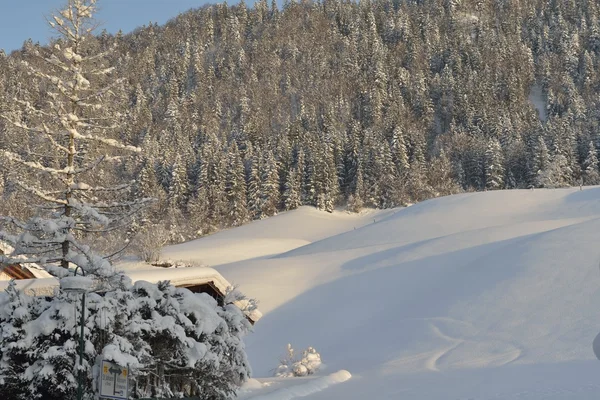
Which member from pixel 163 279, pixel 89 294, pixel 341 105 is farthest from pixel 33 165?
pixel 341 105

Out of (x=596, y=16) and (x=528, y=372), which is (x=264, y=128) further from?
(x=528, y=372)

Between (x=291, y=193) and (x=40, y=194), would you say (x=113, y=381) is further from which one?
(x=291, y=193)

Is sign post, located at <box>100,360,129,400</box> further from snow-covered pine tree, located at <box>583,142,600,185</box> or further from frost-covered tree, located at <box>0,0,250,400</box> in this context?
snow-covered pine tree, located at <box>583,142,600,185</box>

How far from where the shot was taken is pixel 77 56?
12227mm

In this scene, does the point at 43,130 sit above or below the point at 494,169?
below

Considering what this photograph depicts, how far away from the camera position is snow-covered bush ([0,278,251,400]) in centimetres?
772

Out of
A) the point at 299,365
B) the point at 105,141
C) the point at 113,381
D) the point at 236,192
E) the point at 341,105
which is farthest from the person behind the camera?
the point at 341,105

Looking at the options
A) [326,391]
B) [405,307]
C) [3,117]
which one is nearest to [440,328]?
[405,307]

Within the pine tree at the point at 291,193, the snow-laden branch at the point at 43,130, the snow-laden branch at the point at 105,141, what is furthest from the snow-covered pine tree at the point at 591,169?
the snow-laden branch at the point at 43,130

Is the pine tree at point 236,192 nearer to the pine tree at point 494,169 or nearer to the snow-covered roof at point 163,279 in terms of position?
the pine tree at point 494,169

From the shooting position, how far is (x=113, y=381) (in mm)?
7277

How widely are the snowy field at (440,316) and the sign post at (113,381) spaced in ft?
17.1

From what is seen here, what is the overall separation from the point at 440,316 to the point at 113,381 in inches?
587

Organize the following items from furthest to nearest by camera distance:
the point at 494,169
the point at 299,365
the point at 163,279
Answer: the point at 494,169, the point at 299,365, the point at 163,279
